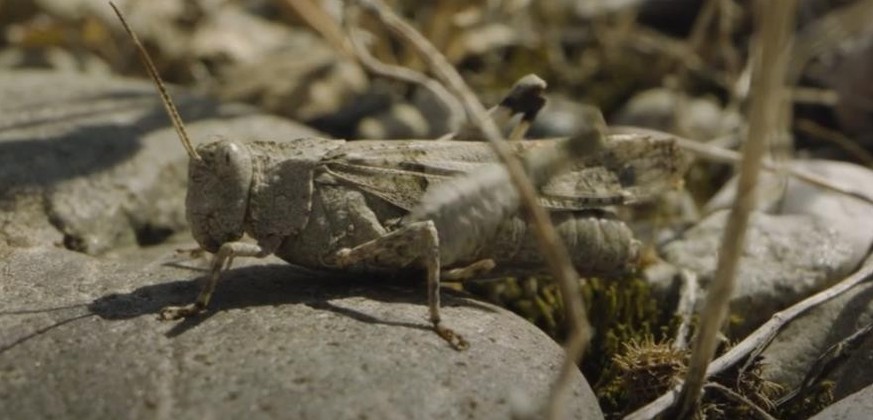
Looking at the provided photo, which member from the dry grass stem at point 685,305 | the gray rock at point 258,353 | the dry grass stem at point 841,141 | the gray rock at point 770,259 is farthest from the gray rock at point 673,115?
the gray rock at point 258,353

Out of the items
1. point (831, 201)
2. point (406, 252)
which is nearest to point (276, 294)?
point (406, 252)

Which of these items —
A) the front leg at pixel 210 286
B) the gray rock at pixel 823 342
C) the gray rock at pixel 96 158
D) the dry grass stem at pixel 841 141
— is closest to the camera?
the front leg at pixel 210 286

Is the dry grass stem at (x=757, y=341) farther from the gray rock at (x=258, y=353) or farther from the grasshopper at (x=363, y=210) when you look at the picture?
the grasshopper at (x=363, y=210)

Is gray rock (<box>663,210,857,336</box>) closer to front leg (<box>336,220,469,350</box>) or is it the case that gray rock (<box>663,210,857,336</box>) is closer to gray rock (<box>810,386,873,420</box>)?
gray rock (<box>810,386,873,420</box>)

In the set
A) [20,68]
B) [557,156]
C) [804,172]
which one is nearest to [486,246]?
[557,156]

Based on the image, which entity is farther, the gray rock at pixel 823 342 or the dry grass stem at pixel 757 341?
the gray rock at pixel 823 342

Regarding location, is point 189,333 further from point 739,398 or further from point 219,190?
point 739,398

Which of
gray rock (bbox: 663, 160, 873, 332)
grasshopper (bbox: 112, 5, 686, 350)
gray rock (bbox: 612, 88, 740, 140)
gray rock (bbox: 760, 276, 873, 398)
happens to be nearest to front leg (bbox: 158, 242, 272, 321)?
grasshopper (bbox: 112, 5, 686, 350)

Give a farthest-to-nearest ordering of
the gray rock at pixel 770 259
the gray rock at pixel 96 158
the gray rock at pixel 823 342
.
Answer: the gray rock at pixel 96 158 → the gray rock at pixel 770 259 → the gray rock at pixel 823 342
